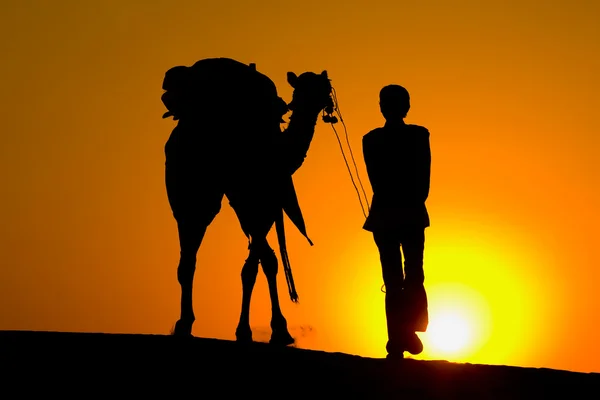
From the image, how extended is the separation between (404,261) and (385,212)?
26.5 inches

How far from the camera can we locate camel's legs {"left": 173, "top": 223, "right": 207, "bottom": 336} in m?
Answer: 14.2

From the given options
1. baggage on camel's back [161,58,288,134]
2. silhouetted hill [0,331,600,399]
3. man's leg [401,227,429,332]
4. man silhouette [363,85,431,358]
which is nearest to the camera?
silhouetted hill [0,331,600,399]

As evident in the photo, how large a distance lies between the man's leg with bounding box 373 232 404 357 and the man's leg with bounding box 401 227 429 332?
0.09m

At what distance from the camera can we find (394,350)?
41.3 feet

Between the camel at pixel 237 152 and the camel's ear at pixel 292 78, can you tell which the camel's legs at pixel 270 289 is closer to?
the camel at pixel 237 152

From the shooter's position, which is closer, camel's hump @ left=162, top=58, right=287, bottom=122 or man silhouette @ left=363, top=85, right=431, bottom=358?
man silhouette @ left=363, top=85, right=431, bottom=358

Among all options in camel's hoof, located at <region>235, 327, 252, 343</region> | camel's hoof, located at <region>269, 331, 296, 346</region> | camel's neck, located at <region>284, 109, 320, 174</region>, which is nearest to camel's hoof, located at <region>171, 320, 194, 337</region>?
camel's hoof, located at <region>235, 327, 252, 343</region>

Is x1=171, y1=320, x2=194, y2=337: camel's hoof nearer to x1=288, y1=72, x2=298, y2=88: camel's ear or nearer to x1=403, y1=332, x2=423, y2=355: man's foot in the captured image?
x1=403, y1=332, x2=423, y2=355: man's foot

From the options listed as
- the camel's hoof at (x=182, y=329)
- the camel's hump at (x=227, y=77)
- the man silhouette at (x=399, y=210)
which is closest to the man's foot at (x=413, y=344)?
the man silhouette at (x=399, y=210)

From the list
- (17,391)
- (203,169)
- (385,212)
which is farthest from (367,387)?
(203,169)

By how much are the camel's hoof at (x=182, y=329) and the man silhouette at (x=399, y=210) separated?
2944 millimetres

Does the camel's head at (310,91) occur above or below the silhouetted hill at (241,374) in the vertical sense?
above

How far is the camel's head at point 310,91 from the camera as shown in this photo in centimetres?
1512

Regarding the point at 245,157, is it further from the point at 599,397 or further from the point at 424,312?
the point at 599,397
